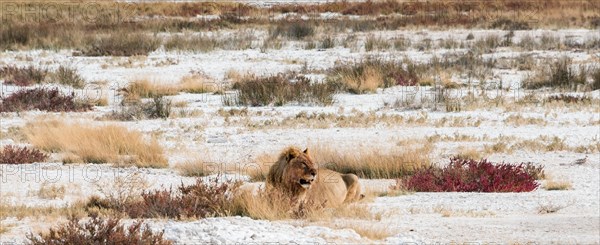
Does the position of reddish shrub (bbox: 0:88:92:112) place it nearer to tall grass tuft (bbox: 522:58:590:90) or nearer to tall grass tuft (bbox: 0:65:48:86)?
tall grass tuft (bbox: 0:65:48:86)

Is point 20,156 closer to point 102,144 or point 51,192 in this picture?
point 102,144

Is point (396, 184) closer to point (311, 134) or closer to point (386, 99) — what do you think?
point (311, 134)

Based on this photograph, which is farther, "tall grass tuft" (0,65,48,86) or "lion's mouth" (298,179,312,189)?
"tall grass tuft" (0,65,48,86)

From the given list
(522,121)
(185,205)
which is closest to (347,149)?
(522,121)

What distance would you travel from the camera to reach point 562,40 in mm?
33969

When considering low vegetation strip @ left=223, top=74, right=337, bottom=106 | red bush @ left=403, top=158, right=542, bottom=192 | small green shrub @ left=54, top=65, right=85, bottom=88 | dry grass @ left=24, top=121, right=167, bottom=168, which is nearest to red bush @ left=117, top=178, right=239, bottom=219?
red bush @ left=403, top=158, right=542, bottom=192

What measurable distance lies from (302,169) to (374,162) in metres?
4.32

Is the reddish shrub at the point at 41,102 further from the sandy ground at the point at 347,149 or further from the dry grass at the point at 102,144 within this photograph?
the dry grass at the point at 102,144

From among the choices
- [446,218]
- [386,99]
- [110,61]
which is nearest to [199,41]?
[110,61]

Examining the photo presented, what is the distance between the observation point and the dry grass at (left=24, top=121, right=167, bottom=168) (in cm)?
1452

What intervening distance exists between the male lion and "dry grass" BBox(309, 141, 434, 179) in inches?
118

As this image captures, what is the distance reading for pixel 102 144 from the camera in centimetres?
1503

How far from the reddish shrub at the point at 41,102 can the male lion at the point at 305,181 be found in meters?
10.6

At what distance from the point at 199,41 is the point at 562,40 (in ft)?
37.9
